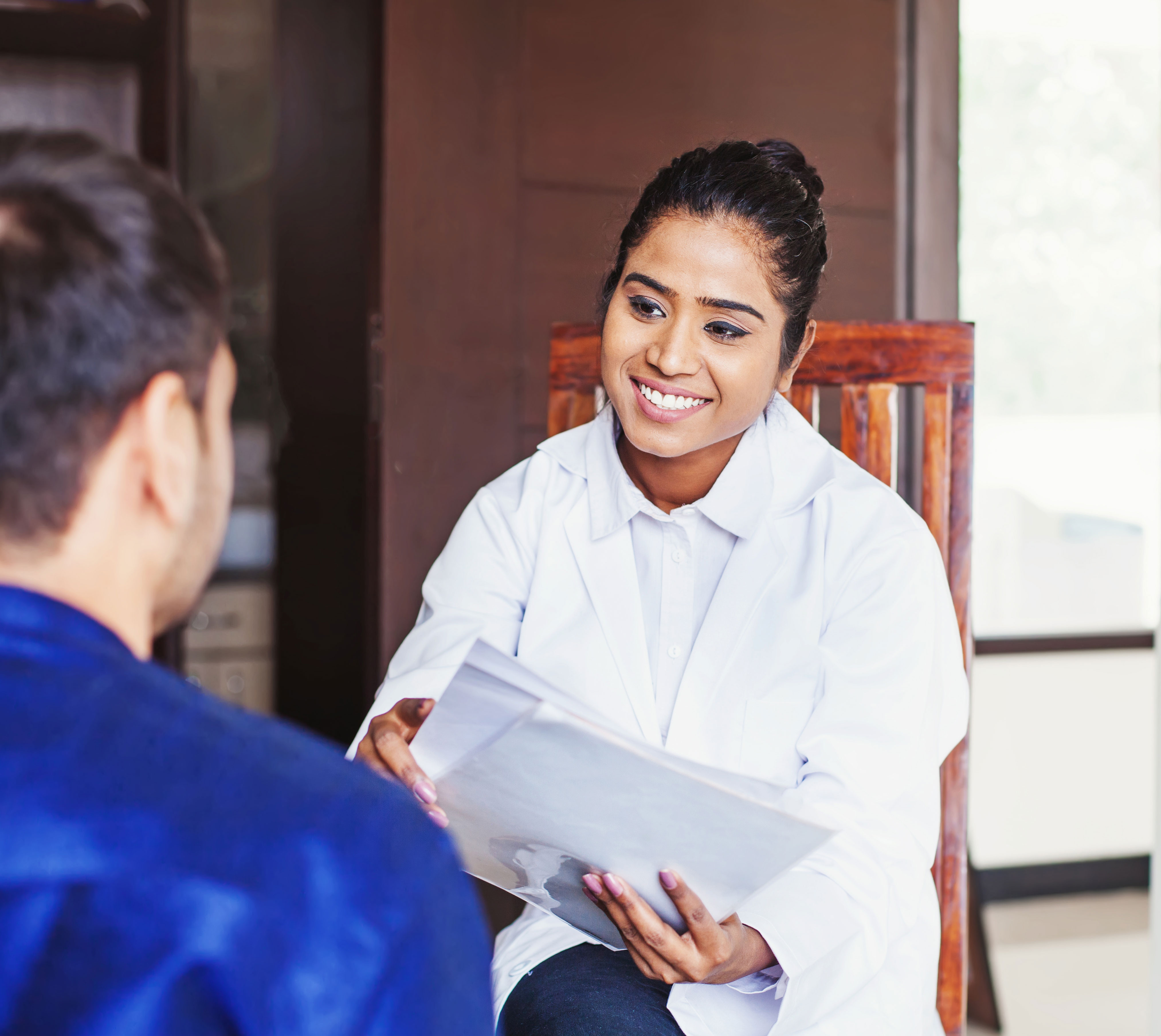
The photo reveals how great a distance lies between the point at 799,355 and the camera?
4.16ft

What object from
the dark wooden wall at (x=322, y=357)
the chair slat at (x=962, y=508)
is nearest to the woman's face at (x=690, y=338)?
the chair slat at (x=962, y=508)

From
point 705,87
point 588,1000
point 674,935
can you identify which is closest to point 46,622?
point 674,935

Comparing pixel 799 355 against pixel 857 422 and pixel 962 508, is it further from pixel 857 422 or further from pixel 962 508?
pixel 962 508

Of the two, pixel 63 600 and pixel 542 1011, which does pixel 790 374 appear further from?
pixel 63 600

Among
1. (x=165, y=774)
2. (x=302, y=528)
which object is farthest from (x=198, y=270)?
(x=302, y=528)

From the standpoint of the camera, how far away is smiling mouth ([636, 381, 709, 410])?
120 centimetres

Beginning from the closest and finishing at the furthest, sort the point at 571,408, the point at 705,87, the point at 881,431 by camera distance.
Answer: the point at 881,431 < the point at 571,408 < the point at 705,87

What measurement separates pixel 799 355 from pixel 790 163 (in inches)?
7.8

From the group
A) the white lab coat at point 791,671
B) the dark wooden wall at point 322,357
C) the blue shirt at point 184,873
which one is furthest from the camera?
the dark wooden wall at point 322,357

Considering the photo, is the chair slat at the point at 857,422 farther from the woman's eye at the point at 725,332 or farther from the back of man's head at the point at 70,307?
the back of man's head at the point at 70,307

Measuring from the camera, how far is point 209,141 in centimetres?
300

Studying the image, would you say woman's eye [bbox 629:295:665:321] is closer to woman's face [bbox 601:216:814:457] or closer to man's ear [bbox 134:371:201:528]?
woman's face [bbox 601:216:814:457]

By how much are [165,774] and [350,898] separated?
3.2 inches

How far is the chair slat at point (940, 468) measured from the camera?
1265 millimetres
